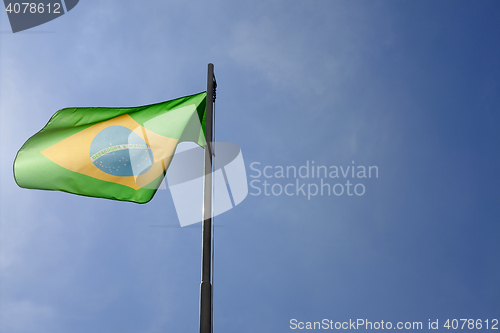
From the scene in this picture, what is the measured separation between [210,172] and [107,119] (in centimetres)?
547

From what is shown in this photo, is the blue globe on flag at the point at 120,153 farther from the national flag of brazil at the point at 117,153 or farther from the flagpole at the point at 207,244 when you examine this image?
the flagpole at the point at 207,244

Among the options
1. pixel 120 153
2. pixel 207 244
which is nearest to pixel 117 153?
pixel 120 153

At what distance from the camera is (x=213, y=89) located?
1075cm

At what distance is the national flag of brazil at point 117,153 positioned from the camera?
38.5 feet

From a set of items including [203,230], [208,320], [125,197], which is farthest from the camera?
[125,197]

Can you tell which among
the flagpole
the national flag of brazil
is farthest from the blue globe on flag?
the flagpole

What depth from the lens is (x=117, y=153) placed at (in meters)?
12.3

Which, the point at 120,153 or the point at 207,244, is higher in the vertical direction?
the point at 120,153

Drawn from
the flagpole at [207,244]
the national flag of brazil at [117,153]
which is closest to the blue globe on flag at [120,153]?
the national flag of brazil at [117,153]

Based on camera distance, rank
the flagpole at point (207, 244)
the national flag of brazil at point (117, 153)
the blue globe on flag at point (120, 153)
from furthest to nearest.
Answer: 1. the blue globe on flag at point (120, 153)
2. the national flag of brazil at point (117, 153)
3. the flagpole at point (207, 244)

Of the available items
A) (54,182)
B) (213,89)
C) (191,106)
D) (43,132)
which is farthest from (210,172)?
(43,132)

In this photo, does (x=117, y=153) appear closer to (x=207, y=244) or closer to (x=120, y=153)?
(x=120, y=153)

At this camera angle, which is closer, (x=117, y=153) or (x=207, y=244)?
(x=207, y=244)

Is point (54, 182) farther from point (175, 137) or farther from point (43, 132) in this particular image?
point (175, 137)
